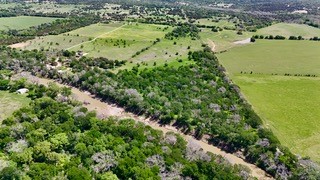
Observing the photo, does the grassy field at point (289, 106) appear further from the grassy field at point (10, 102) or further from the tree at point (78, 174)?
the grassy field at point (10, 102)

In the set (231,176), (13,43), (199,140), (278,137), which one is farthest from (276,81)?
(13,43)

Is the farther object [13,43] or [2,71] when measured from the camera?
[13,43]

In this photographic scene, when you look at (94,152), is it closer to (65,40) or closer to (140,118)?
(140,118)

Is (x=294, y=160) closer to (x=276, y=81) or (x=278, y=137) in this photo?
(x=278, y=137)

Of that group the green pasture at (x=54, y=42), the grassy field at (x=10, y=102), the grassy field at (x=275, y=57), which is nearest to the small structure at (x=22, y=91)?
the grassy field at (x=10, y=102)

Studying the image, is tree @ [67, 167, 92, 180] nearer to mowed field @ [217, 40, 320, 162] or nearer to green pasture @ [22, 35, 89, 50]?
mowed field @ [217, 40, 320, 162]

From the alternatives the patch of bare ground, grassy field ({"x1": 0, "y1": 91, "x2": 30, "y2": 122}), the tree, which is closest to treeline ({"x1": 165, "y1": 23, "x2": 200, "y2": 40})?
the patch of bare ground

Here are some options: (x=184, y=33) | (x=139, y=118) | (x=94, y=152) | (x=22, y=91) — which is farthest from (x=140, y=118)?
(x=184, y=33)

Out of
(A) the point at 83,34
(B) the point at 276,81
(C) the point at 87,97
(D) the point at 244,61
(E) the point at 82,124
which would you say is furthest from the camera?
(A) the point at 83,34
